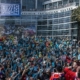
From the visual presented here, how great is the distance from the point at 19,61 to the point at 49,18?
101ft

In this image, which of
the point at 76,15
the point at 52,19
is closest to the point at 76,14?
the point at 76,15

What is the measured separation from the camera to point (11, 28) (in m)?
45.8

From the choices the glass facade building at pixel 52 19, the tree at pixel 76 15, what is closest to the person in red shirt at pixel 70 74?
the tree at pixel 76 15

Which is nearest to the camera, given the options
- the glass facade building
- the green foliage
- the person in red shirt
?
the person in red shirt

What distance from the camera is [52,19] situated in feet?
154

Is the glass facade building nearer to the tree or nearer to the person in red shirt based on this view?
the tree

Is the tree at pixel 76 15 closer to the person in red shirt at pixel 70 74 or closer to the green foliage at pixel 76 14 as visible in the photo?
the green foliage at pixel 76 14

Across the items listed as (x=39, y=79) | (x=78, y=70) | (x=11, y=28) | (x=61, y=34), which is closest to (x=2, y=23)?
(x=11, y=28)

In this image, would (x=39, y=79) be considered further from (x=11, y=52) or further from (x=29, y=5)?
(x=29, y=5)

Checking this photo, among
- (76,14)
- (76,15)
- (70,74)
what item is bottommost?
(70,74)

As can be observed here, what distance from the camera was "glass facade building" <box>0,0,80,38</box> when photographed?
140 ft

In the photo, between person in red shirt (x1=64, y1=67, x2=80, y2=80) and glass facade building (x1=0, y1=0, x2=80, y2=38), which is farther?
glass facade building (x1=0, y1=0, x2=80, y2=38)

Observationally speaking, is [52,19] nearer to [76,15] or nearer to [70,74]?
[76,15]

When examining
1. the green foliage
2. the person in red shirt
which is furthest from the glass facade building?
the person in red shirt
